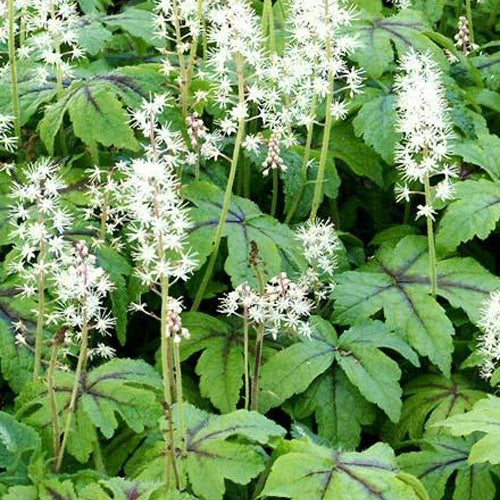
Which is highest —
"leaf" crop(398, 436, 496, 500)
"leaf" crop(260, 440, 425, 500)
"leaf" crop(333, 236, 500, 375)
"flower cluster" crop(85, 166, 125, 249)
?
"flower cluster" crop(85, 166, 125, 249)

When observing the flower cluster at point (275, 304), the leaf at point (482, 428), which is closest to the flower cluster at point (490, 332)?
the leaf at point (482, 428)

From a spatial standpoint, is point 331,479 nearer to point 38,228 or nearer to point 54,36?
point 38,228

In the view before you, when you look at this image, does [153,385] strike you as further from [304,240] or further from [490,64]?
[490,64]

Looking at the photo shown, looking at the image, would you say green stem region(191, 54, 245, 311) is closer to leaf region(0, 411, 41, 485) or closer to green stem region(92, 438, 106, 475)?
green stem region(92, 438, 106, 475)

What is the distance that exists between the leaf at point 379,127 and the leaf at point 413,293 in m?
0.37

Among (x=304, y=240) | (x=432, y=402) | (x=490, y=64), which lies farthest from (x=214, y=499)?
(x=490, y=64)

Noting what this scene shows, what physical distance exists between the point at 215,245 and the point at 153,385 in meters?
0.66

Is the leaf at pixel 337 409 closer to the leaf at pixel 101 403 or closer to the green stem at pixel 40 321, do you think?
the leaf at pixel 101 403

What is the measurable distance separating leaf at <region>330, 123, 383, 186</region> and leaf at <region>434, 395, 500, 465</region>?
141 centimetres

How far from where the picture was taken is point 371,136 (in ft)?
13.0

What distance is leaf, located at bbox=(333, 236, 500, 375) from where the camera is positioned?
3371 mm

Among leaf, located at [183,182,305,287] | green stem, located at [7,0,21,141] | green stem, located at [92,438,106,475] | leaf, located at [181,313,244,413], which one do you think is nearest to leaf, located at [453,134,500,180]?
leaf, located at [183,182,305,287]

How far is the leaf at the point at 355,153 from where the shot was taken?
4.08m

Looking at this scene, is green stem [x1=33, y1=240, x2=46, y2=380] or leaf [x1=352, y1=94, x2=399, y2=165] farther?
leaf [x1=352, y1=94, x2=399, y2=165]
